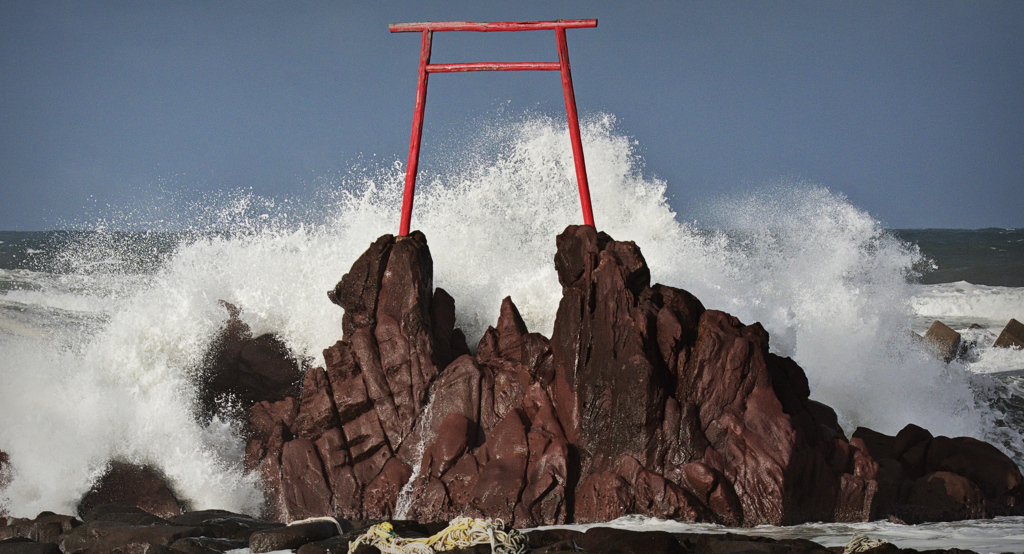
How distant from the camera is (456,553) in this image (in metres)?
5.86

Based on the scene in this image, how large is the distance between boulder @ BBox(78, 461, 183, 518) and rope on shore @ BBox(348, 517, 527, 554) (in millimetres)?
4149

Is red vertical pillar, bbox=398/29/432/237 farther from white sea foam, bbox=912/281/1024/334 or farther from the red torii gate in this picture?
white sea foam, bbox=912/281/1024/334

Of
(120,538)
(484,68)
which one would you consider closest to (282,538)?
(120,538)

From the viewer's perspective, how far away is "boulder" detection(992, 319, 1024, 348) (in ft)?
58.8

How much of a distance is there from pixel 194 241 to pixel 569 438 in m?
7.04

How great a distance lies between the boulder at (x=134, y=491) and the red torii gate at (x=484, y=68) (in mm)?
3933

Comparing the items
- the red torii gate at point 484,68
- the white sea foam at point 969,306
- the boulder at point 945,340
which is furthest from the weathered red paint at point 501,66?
the white sea foam at point 969,306

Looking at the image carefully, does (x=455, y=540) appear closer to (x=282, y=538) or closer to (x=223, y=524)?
(x=282, y=538)

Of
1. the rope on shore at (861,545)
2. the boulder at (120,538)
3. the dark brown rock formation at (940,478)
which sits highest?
the dark brown rock formation at (940,478)

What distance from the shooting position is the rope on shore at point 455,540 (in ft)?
19.7

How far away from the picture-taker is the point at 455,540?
20.1ft

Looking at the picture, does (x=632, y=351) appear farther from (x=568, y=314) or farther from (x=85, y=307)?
(x=85, y=307)

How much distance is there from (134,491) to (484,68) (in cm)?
631

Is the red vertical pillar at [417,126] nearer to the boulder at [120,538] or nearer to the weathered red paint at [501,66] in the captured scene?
the weathered red paint at [501,66]
